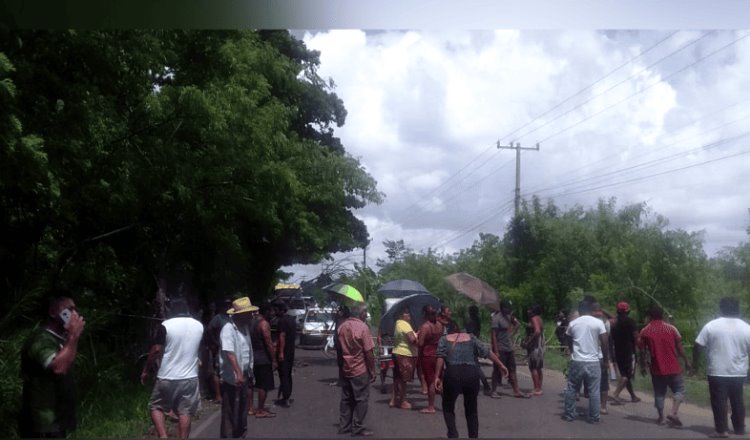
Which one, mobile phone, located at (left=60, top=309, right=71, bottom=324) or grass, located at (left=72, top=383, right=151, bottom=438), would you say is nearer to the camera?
mobile phone, located at (left=60, top=309, right=71, bottom=324)

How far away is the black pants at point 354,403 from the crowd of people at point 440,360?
11 mm

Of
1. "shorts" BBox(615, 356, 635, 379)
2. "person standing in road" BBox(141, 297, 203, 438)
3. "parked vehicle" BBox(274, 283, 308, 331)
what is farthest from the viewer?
"parked vehicle" BBox(274, 283, 308, 331)

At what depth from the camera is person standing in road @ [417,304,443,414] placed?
9.34 metres

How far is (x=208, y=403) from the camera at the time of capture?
9766 millimetres

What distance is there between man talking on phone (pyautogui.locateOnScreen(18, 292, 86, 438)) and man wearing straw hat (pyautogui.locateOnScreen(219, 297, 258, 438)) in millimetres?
2197

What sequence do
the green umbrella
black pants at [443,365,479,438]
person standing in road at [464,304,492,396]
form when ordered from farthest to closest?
1. the green umbrella
2. person standing in road at [464,304,492,396]
3. black pants at [443,365,479,438]

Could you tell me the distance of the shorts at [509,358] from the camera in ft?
33.0

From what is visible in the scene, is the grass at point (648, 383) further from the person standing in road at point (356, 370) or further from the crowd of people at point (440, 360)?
the person standing in road at point (356, 370)

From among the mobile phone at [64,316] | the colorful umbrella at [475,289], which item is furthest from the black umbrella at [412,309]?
the mobile phone at [64,316]

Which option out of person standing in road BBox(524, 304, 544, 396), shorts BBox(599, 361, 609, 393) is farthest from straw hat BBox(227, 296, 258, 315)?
shorts BBox(599, 361, 609, 393)

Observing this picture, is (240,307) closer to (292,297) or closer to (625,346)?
(292,297)

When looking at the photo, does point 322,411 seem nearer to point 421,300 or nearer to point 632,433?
point 421,300

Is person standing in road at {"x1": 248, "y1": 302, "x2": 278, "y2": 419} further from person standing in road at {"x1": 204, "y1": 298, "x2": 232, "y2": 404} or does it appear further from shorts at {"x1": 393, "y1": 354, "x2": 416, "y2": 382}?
shorts at {"x1": 393, "y1": 354, "x2": 416, "y2": 382}

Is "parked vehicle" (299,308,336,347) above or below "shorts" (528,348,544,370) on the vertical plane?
above
